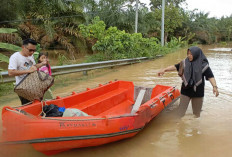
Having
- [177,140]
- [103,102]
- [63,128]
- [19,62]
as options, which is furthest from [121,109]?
[19,62]

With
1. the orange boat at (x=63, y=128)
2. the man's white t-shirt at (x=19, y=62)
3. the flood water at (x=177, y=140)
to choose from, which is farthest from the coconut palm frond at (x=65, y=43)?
the man's white t-shirt at (x=19, y=62)

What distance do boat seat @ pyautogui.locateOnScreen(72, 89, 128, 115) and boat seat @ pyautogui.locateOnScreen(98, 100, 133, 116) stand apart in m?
0.09

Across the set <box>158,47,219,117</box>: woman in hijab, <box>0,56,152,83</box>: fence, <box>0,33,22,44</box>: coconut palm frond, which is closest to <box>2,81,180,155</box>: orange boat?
<box>158,47,219,117</box>: woman in hijab

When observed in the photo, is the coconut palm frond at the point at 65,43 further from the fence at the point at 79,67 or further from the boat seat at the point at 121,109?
the boat seat at the point at 121,109

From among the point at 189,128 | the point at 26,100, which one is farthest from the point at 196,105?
the point at 26,100

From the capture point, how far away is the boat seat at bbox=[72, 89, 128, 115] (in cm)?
506

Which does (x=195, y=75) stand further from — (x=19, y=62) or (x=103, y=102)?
(x=19, y=62)

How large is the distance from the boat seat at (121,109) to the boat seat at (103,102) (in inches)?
3.5

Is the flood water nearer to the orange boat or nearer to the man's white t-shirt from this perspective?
the orange boat

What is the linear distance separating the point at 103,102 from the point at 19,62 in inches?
90.6

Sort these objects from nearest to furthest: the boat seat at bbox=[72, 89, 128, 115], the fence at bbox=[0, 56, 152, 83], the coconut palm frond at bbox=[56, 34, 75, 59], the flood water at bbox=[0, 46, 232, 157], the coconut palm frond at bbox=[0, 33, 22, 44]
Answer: the flood water at bbox=[0, 46, 232, 157] < the boat seat at bbox=[72, 89, 128, 115] < the fence at bbox=[0, 56, 152, 83] < the coconut palm frond at bbox=[0, 33, 22, 44] < the coconut palm frond at bbox=[56, 34, 75, 59]

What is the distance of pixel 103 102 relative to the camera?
18.1ft

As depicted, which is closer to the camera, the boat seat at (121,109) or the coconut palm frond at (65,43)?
the boat seat at (121,109)

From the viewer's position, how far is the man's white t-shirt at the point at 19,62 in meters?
3.76
